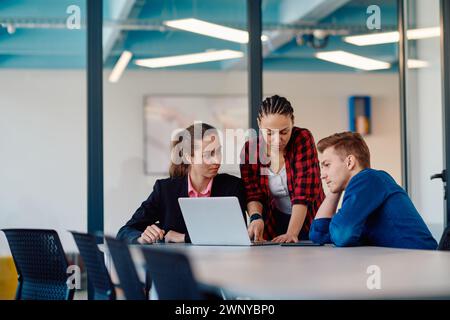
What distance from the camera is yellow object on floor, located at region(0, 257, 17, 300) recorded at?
5883mm

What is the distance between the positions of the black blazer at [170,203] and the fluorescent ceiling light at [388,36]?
2.10 metres

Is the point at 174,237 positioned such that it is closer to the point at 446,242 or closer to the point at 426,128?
the point at 446,242

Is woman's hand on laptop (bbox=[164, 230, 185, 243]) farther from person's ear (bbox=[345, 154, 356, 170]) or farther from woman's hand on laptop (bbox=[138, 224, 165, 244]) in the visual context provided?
person's ear (bbox=[345, 154, 356, 170])

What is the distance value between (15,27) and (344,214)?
3.12 m

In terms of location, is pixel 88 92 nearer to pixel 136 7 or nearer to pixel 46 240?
pixel 136 7

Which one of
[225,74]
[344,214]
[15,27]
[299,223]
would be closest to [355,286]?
[344,214]

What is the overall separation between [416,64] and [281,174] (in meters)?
2.13

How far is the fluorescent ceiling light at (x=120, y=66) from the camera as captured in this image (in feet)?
20.1

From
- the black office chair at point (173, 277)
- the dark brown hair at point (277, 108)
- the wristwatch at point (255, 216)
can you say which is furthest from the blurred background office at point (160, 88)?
the black office chair at point (173, 277)

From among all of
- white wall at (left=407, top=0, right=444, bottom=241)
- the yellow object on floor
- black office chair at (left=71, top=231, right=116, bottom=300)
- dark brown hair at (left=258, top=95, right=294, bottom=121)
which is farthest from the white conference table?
white wall at (left=407, top=0, right=444, bottom=241)

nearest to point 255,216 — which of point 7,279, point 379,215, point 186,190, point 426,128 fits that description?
point 186,190

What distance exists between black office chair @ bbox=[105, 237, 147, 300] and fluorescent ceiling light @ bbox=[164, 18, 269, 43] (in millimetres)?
3359

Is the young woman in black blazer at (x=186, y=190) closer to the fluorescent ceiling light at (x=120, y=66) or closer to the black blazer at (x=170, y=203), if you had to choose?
the black blazer at (x=170, y=203)

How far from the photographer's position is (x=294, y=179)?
507 cm
